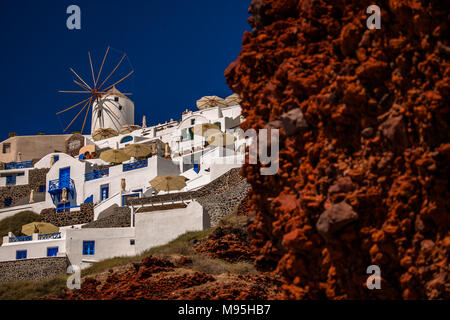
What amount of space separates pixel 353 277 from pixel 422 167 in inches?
75.7

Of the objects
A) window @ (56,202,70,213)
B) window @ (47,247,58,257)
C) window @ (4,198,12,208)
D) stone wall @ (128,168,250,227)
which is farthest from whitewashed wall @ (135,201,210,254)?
window @ (4,198,12,208)

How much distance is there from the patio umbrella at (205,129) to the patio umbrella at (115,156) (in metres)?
7.12

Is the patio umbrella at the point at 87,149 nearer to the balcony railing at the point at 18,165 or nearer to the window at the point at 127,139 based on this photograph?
the window at the point at 127,139

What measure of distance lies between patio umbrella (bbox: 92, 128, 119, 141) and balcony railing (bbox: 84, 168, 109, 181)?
65.8 ft

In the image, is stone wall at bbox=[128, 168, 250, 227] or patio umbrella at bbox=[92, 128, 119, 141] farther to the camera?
patio umbrella at bbox=[92, 128, 119, 141]

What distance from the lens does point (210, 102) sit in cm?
6594

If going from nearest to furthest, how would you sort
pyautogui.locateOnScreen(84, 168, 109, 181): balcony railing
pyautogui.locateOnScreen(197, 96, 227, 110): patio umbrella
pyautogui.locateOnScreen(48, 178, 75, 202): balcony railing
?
pyautogui.locateOnScreen(84, 168, 109, 181): balcony railing < pyautogui.locateOnScreen(48, 178, 75, 202): balcony railing < pyautogui.locateOnScreen(197, 96, 227, 110): patio umbrella

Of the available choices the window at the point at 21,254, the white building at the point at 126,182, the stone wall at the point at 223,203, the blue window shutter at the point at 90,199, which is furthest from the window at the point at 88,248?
the blue window shutter at the point at 90,199

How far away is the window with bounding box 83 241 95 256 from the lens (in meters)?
30.5

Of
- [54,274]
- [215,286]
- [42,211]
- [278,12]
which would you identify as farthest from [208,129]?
[278,12]

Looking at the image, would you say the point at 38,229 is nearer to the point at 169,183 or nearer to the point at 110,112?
the point at 169,183

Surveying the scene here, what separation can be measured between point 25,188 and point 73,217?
1486cm

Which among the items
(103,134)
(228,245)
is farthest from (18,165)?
(228,245)

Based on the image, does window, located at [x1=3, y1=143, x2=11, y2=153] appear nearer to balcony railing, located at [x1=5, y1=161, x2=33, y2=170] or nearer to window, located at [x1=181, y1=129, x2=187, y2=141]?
balcony railing, located at [x1=5, y1=161, x2=33, y2=170]
